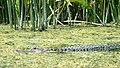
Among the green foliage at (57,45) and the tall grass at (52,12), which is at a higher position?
the tall grass at (52,12)

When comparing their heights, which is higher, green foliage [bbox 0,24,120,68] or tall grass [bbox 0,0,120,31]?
tall grass [bbox 0,0,120,31]

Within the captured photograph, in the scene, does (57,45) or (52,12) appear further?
(52,12)

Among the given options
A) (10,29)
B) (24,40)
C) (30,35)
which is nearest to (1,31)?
(10,29)

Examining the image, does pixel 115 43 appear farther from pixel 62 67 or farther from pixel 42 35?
pixel 62 67

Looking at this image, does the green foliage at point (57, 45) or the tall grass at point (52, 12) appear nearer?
the green foliage at point (57, 45)

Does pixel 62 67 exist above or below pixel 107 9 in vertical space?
below

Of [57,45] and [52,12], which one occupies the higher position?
[52,12]

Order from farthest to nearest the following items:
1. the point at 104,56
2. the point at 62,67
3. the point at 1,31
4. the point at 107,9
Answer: the point at 107,9 → the point at 1,31 → the point at 104,56 → the point at 62,67

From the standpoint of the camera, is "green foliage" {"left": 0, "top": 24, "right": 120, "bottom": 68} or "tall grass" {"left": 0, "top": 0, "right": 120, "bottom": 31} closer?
"green foliage" {"left": 0, "top": 24, "right": 120, "bottom": 68}

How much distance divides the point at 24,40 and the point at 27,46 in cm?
23

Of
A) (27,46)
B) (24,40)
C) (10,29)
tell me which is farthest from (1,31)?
(27,46)

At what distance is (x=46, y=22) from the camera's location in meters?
2.95

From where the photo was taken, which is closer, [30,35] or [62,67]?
[62,67]

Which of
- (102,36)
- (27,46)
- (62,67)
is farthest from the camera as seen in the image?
(102,36)
